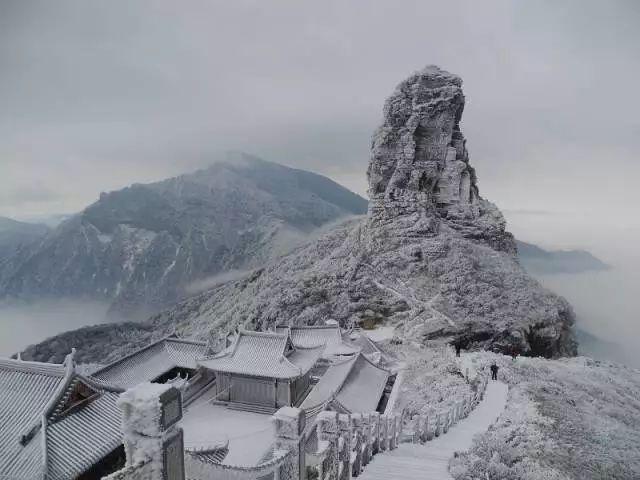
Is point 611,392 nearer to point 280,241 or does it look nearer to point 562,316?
point 562,316

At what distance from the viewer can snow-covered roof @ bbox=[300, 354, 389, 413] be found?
19.6 metres

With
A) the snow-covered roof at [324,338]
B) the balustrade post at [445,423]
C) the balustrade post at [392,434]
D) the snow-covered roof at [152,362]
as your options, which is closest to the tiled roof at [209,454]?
the balustrade post at [392,434]

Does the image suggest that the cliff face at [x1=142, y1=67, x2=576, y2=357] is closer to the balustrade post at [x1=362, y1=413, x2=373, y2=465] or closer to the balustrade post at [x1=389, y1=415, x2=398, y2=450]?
the balustrade post at [x1=389, y1=415, x2=398, y2=450]

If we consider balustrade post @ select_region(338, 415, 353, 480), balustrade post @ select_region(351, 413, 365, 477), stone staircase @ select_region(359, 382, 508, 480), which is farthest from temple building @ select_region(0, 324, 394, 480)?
stone staircase @ select_region(359, 382, 508, 480)

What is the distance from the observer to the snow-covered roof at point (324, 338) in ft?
92.3

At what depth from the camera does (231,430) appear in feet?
69.4

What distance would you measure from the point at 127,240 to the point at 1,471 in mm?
173312

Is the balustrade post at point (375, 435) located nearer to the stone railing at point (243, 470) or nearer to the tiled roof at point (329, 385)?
the stone railing at point (243, 470)

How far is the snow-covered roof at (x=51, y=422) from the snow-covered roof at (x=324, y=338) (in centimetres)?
1455

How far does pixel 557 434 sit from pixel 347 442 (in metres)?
7.38

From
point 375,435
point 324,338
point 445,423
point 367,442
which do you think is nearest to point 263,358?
point 324,338

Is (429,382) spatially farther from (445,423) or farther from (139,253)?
(139,253)

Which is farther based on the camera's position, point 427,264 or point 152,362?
point 427,264

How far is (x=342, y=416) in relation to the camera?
11391 millimetres
